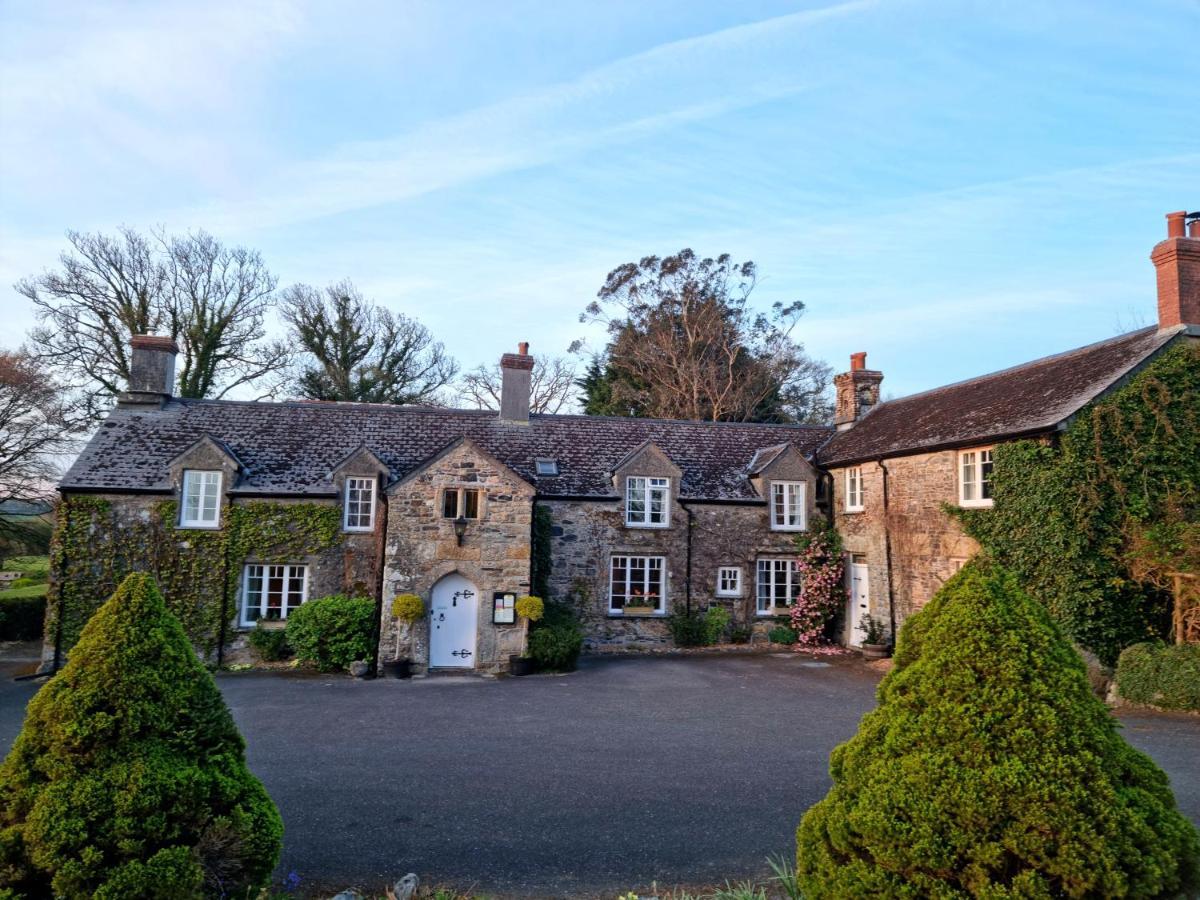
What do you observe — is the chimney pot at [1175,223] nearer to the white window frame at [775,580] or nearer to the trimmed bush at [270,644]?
the white window frame at [775,580]

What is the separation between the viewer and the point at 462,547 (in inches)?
734

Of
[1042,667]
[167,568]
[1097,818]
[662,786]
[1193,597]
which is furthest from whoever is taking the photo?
[167,568]

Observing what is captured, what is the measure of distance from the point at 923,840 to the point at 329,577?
1831cm

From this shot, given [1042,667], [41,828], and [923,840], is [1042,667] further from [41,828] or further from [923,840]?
[41,828]

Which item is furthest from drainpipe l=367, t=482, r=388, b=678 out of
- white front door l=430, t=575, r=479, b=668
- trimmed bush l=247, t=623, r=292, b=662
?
trimmed bush l=247, t=623, r=292, b=662

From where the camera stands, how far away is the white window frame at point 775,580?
2280 cm

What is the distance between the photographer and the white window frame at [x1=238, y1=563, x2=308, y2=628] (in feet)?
64.9

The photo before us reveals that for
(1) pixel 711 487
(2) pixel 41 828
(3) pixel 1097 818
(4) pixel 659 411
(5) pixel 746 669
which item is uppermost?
(4) pixel 659 411

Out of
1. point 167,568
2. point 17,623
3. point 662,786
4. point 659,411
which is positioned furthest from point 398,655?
point 659,411

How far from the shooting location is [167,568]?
19.6 m

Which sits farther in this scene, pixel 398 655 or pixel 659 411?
pixel 659 411

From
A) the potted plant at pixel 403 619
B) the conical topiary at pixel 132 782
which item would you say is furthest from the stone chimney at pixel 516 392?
the conical topiary at pixel 132 782

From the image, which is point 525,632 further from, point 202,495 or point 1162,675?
point 1162,675

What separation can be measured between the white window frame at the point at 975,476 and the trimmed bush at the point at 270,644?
58.3 feet
